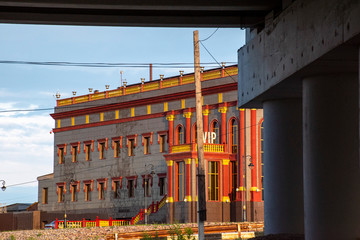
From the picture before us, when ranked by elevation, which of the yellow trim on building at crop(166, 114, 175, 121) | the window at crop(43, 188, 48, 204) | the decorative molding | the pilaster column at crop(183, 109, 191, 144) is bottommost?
the window at crop(43, 188, 48, 204)

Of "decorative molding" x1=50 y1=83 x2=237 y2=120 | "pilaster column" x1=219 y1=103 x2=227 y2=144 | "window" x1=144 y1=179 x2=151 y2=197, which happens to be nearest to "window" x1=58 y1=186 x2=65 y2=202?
"decorative molding" x1=50 y1=83 x2=237 y2=120

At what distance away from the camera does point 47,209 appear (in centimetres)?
7538

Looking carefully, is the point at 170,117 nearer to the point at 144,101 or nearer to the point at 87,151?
the point at 144,101

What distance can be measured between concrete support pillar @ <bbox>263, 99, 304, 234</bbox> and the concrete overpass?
0.03 meters

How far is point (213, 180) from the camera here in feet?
186

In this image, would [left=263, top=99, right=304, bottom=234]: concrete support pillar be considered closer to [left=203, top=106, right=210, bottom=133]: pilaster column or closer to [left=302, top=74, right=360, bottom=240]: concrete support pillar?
[left=302, top=74, right=360, bottom=240]: concrete support pillar

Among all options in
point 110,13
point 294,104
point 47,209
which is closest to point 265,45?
point 294,104

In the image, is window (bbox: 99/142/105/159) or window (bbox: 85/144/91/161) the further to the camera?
window (bbox: 85/144/91/161)

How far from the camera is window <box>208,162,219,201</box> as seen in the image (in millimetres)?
56719

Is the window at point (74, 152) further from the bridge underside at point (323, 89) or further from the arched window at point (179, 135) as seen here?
the bridge underside at point (323, 89)

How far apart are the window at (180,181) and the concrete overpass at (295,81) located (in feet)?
118

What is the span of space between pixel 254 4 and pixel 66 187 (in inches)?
2242

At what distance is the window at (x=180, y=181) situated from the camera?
Result: 2256 inches

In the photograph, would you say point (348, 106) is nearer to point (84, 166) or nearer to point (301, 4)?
point (301, 4)
